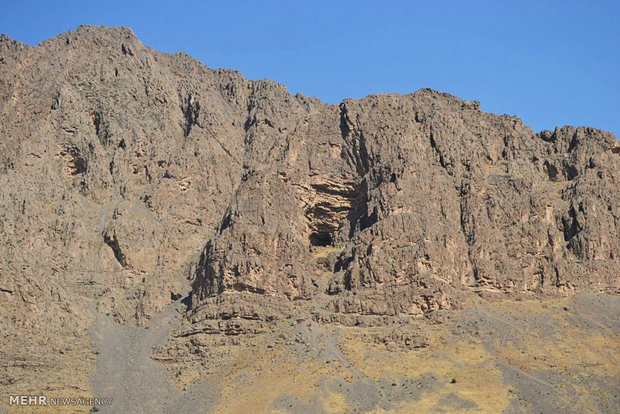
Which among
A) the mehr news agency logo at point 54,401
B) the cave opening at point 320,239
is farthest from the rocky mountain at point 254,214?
the mehr news agency logo at point 54,401

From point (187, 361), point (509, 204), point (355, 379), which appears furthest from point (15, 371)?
point (509, 204)

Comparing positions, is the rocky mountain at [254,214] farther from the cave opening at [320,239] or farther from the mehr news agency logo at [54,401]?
the mehr news agency logo at [54,401]

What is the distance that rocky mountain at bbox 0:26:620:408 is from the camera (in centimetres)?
14475

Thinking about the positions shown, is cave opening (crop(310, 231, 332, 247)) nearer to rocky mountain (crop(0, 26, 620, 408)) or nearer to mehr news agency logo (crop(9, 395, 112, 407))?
rocky mountain (crop(0, 26, 620, 408))

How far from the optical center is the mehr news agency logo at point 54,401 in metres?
127

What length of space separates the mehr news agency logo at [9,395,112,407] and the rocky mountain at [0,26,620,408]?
221 centimetres

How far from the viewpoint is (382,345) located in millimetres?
138125

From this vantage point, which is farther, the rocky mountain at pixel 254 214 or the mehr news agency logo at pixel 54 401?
the rocky mountain at pixel 254 214

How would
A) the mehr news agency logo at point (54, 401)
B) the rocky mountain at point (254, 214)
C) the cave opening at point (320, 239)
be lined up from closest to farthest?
the mehr news agency logo at point (54, 401), the rocky mountain at point (254, 214), the cave opening at point (320, 239)

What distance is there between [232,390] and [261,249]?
27.1 m

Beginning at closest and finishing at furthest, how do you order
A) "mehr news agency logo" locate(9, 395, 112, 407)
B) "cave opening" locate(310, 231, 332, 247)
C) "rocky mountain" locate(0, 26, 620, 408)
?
"mehr news agency logo" locate(9, 395, 112, 407)
"rocky mountain" locate(0, 26, 620, 408)
"cave opening" locate(310, 231, 332, 247)

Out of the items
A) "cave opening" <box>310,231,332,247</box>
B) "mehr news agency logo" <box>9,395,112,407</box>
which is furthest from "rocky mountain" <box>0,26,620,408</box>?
"mehr news agency logo" <box>9,395,112,407</box>

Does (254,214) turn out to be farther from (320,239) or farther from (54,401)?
(54,401)

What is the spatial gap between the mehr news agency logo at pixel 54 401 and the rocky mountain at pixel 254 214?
221 cm
